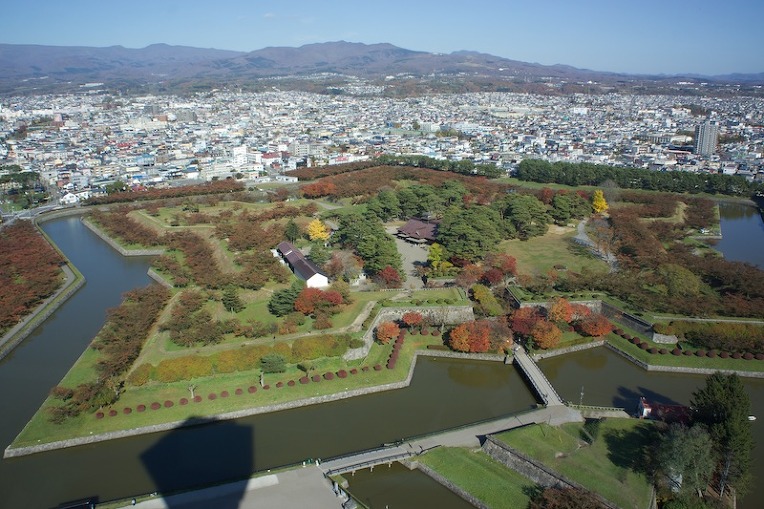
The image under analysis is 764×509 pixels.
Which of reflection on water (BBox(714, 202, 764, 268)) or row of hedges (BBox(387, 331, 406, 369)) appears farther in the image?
reflection on water (BBox(714, 202, 764, 268))

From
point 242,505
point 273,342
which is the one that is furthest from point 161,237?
point 242,505

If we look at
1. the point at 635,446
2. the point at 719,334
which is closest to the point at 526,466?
the point at 635,446

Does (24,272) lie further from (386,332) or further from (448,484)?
(448,484)

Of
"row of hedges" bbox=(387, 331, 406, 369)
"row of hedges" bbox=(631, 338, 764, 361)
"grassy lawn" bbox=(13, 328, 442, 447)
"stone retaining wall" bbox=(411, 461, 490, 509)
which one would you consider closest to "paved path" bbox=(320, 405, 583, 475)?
"stone retaining wall" bbox=(411, 461, 490, 509)

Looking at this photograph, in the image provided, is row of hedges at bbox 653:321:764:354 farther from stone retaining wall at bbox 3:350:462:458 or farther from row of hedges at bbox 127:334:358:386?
row of hedges at bbox 127:334:358:386

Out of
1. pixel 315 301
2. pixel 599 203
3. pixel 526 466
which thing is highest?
pixel 599 203

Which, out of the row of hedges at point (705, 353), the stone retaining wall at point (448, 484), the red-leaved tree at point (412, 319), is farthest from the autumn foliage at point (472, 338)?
the stone retaining wall at point (448, 484)
